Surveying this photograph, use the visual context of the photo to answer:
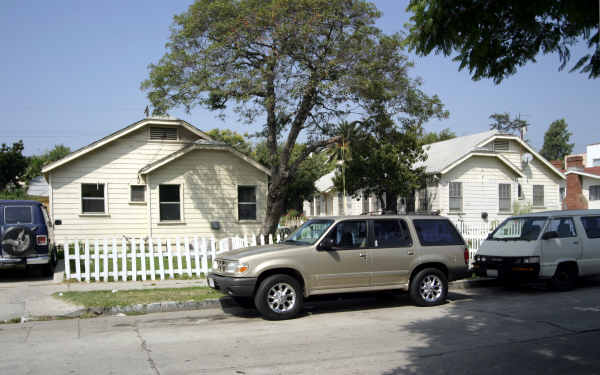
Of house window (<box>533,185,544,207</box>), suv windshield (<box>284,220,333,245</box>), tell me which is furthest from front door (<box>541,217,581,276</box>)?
house window (<box>533,185,544,207</box>)

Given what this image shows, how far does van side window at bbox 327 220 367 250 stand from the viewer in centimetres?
977

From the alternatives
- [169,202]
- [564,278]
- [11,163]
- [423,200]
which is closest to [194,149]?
[169,202]

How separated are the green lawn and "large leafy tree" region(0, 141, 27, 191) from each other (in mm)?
31736

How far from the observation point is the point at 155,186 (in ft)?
68.2

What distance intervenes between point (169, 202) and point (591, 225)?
579 inches

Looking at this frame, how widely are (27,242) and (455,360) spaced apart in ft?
33.5

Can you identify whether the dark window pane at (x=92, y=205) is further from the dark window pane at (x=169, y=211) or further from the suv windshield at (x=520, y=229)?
the suv windshield at (x=520, y=229)

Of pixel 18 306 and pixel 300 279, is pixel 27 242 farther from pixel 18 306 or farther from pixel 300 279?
pixel 300 279

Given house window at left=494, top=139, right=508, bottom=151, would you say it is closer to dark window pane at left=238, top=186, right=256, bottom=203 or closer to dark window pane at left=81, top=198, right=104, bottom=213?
dark window pane at left=238, top=186, right=256, bottom=203

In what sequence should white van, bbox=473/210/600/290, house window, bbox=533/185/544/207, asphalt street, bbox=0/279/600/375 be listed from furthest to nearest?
1. house window, bbox=533/185/544/207
2. white van, bbox=473/210/600/290
3. asphalt street, bbox=0/279/600/375

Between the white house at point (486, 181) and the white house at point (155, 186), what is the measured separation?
7.88 m

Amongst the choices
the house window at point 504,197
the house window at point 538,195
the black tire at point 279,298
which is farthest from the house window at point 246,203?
the house window at point 538,195

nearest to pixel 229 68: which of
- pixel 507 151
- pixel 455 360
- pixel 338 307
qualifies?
pixel 338 307

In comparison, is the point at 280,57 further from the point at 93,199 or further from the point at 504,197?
the point at 504,197
